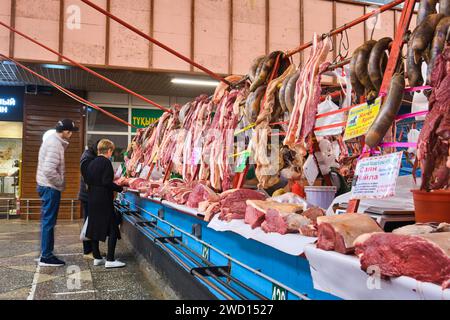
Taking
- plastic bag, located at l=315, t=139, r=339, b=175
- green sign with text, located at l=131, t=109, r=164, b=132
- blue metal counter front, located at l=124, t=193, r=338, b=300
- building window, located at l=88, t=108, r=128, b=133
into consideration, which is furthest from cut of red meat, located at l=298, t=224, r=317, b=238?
building window, located at l=88, t=108, r=128, b=133

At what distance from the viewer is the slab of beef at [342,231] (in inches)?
69.4

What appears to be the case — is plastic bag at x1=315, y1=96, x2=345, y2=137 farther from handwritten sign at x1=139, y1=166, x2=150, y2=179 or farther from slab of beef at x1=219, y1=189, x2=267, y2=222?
handwritten sign at x1=139, y1=166, x2=150, y2=179

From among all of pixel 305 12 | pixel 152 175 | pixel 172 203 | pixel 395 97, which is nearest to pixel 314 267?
pixel 395 97

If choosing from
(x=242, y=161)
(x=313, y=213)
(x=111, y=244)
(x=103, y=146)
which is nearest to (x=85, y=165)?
(x=103, y=146)

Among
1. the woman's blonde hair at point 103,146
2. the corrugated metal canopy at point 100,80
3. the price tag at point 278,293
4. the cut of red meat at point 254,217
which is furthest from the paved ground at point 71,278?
the corrugated metal canopy at point 100,80

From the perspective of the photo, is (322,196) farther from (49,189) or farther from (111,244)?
(49,189)

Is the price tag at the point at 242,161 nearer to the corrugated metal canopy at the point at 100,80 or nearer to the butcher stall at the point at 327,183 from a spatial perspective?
the butcher stall at the point at 327,183

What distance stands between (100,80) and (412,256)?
1103cm

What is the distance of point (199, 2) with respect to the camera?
34.5 feet

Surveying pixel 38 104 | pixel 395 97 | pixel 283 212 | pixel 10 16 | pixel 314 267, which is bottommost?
pixel 314 267

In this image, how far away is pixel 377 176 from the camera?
2025mm

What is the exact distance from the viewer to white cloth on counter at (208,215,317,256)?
6.64ft
